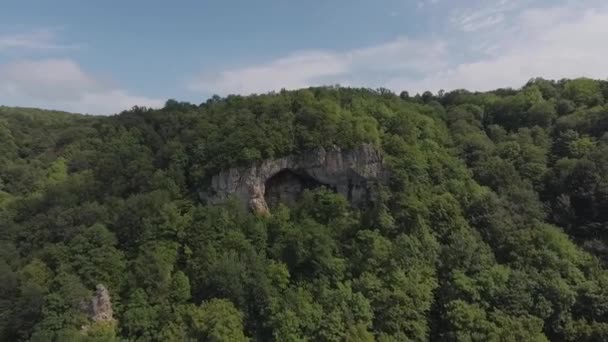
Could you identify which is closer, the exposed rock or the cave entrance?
the exposed rock

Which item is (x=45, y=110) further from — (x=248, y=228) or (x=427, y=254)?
(x=427, y=254)

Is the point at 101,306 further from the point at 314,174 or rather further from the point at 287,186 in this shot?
the point at 314,174

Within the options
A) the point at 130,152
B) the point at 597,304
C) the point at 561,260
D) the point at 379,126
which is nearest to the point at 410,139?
the point at 379,126

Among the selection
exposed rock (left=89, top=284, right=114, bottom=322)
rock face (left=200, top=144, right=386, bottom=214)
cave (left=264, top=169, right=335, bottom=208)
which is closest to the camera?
exposed rock (left=89, top=284, right=114, bottom=322)

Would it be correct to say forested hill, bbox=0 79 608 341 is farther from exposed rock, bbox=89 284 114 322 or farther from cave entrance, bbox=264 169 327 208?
cave entrance, bbox=264 169 327 208

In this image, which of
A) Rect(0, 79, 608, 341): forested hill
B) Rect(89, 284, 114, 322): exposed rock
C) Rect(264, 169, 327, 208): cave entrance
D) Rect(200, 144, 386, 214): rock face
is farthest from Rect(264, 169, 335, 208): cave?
Rect(89, 284, 114, 322): exposed rock
